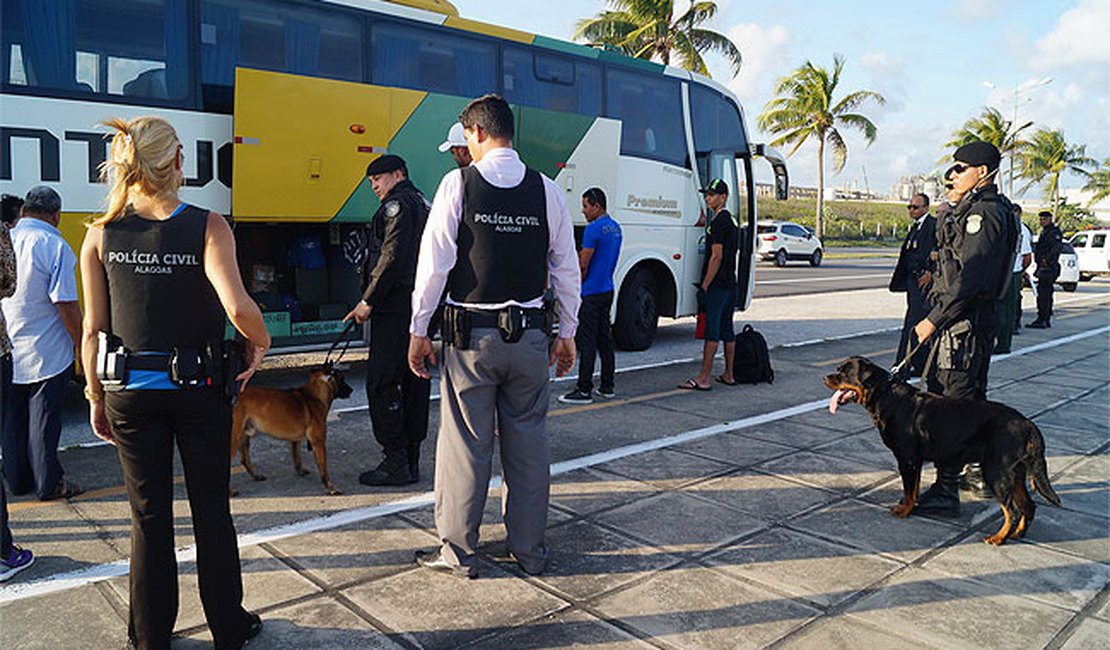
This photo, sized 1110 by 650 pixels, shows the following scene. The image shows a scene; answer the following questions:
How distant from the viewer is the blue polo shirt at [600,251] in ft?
23.7

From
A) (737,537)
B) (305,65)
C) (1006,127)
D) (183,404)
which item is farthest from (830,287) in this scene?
(1006,127)

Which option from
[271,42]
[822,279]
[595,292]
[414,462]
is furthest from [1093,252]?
[414,462]

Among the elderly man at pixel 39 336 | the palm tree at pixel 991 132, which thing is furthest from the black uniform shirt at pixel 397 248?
the palm tree at pixel 991 132

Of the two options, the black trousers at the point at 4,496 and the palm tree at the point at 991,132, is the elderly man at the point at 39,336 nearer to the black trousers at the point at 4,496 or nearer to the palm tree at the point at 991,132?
the black trousers at the point at 4,496

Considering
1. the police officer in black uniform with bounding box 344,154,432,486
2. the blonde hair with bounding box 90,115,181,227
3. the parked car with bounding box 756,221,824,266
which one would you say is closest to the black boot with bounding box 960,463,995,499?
the police officer in black uniform with bounding box 344,154,432,486

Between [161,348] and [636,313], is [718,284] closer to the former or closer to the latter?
[636,313]

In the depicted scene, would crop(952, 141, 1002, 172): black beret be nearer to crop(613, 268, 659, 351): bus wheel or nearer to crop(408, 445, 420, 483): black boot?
crop(408, 445, 420, 483): black boot

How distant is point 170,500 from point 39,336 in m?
2.19

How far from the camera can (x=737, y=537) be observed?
420cm

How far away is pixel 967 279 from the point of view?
15.1ft

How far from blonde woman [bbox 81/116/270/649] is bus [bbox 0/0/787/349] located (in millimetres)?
4145

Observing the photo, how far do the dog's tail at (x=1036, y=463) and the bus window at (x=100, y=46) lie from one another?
259 inches

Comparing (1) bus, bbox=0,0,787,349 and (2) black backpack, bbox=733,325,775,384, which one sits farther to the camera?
(2) black backpack, bbox=733,325,775,384

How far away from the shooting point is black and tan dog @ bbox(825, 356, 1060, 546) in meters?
4.18
